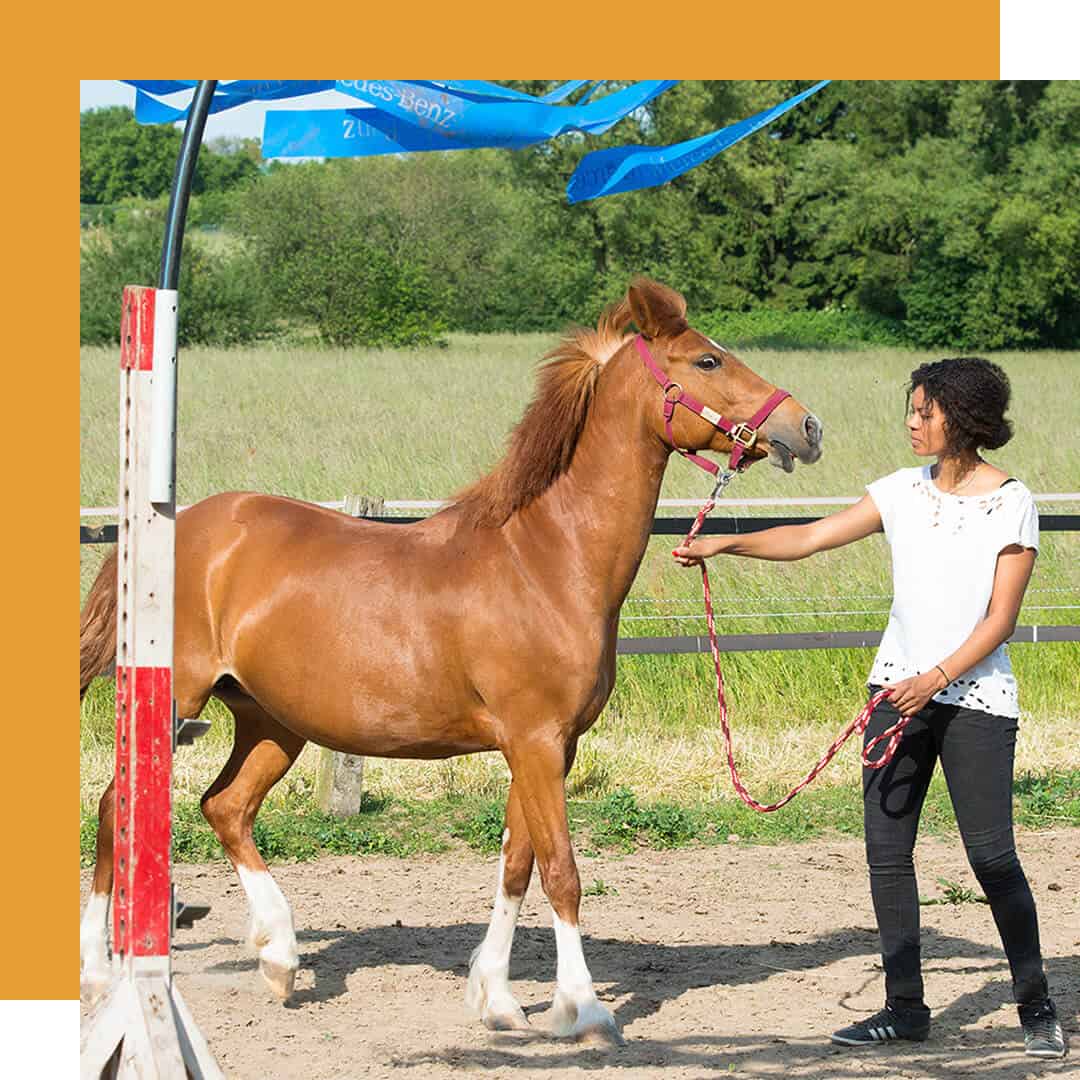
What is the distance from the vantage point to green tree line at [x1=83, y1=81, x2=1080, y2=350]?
78.7ft

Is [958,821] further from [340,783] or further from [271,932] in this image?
[340,783]

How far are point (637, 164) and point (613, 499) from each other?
4131 millimetres

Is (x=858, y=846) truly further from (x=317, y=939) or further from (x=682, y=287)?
(x=682, y=287)

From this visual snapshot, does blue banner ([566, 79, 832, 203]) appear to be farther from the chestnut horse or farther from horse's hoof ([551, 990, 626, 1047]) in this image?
horse's hoof ([551, 990, 626, 1047])

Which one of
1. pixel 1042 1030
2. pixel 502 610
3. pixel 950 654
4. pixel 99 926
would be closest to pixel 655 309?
pixel 502 610

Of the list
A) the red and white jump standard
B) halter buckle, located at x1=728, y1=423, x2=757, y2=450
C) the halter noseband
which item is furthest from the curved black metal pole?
halter buckle, located at x1=728, y1=423, x2=757, y2=450

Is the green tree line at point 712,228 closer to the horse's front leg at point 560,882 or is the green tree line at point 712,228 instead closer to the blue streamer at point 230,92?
the blue streamer at point 230,92

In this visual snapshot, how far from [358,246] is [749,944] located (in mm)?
22642

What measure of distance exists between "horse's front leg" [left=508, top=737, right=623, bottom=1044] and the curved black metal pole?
5.89ft

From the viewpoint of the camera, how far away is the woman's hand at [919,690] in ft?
12.3

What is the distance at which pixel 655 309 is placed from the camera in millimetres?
4281

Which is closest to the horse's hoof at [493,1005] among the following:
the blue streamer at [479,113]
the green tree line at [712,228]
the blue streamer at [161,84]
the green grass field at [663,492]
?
the green grass field at [663,492]

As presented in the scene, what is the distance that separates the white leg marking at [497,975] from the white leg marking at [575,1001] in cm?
18

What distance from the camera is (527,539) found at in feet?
14.4
